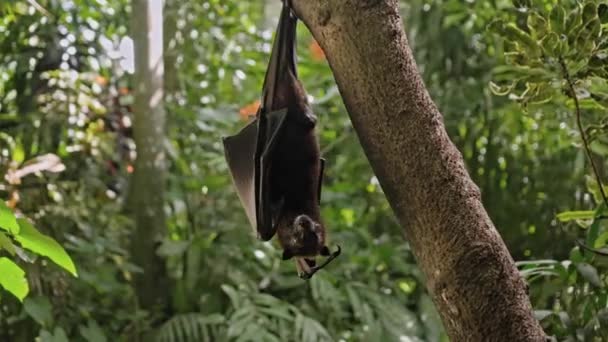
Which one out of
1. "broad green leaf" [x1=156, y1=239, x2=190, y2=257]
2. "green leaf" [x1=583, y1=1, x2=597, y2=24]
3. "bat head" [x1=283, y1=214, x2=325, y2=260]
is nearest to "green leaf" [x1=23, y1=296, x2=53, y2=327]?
"broad green leaf" [x1=156, y1=239, x2=190, y2=257]

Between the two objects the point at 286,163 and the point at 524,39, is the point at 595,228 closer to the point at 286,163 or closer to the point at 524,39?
the point at 524,39

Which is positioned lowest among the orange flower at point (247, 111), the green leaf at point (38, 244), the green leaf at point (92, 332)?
the green leaf at point (92, 332)

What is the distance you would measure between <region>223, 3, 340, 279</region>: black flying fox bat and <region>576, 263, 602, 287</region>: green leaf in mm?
332

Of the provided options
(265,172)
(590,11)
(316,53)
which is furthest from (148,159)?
(590,11)

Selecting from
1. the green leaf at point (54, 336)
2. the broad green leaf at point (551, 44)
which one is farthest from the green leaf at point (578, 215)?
the green leaf at point (54, 336)

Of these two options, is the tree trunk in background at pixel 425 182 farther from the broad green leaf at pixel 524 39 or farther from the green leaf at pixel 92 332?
the green leaf at pixel 92 332

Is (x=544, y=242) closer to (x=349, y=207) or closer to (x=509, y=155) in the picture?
(x=509, y=155)

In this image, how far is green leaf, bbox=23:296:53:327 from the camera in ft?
5.09

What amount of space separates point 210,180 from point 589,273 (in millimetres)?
1188

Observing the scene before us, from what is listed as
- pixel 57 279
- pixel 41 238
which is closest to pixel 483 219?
pixel 41 238

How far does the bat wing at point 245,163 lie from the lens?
1.21 meters

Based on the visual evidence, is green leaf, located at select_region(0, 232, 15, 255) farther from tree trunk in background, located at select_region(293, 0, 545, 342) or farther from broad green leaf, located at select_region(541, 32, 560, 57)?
broad green leaf, located at select_region(541, 32, 560, 57)

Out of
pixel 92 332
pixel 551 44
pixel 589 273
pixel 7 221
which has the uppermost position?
pixel 551 44

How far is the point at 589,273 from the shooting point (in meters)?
1.14
